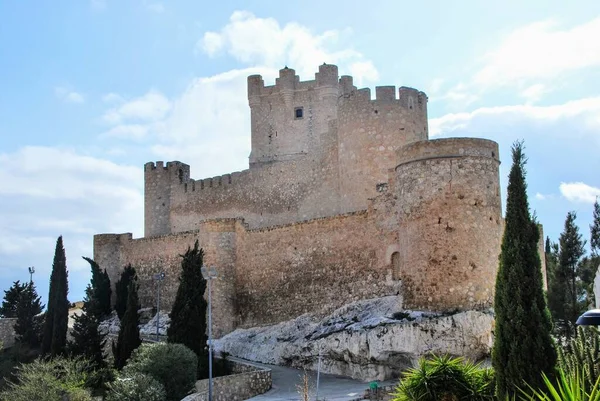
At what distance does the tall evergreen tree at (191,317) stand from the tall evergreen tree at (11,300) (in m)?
20.8

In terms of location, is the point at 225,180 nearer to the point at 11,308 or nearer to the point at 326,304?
the point at 326,304

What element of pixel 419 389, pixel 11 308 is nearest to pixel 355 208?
pixel 419 389

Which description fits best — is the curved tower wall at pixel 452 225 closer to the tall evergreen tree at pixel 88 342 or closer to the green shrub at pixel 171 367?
the green shrub at pixel 171 367

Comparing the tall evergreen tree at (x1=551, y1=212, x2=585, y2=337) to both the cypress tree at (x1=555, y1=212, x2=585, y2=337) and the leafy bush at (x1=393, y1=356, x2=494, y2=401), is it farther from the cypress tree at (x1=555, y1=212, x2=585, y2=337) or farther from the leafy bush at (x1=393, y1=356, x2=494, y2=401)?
the leafy bush at (x1=393, y1=356, x2=494, y2=401)

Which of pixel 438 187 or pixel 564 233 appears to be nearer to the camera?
pixel 438 187

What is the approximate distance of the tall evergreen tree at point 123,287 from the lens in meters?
36.2

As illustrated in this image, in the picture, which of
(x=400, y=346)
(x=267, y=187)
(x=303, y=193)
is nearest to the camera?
(x=400, y=346)

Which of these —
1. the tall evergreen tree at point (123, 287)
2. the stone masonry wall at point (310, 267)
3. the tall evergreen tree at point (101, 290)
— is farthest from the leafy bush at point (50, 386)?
the tall evergreen tree at point (101, 290)

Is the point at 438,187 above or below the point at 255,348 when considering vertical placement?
above

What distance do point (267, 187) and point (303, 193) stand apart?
111 inches

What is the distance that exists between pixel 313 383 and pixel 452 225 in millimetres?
6156

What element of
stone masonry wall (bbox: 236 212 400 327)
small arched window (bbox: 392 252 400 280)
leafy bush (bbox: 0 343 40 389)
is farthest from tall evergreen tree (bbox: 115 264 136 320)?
small arched window (bbox: 392 252 400 280)

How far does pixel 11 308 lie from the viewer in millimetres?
45188

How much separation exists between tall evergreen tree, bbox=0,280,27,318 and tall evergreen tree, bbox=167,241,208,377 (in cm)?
2083
